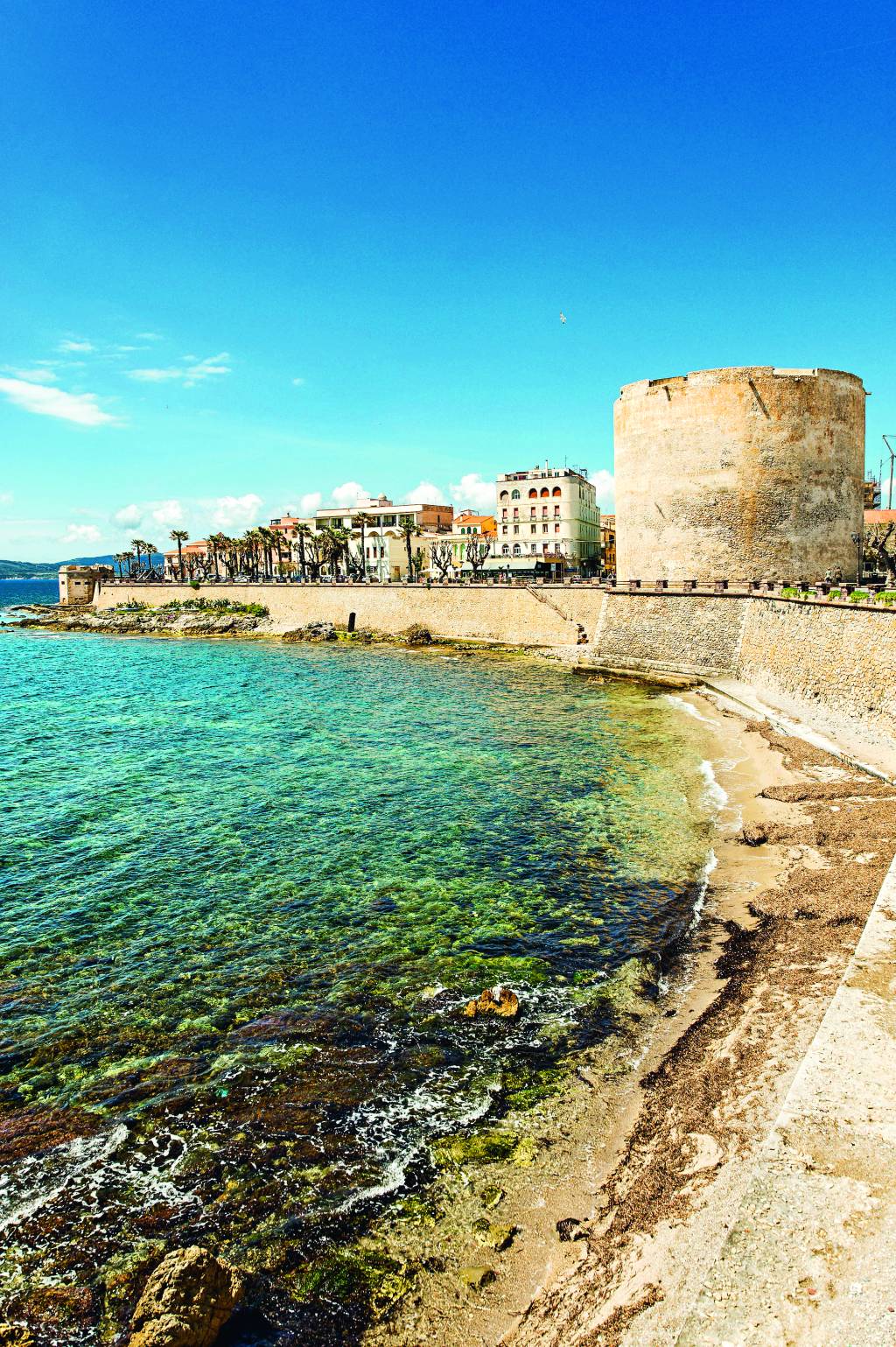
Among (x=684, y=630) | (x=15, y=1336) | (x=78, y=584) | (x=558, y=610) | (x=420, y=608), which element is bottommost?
(x=15, y=1336)

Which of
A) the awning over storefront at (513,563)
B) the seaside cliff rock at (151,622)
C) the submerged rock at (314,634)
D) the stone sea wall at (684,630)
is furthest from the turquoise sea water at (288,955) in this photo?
the seaside cliff rock at (151,622)

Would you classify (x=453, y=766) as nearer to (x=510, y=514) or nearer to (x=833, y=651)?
(x=833, y=651)

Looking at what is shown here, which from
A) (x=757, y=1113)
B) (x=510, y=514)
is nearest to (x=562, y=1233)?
(x=757, y=1113)

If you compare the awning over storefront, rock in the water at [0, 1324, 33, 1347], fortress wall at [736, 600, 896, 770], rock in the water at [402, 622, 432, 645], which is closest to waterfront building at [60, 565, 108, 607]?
the awning over storefront

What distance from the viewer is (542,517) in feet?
217

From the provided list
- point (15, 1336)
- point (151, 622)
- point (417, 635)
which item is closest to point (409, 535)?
point (417, 635)

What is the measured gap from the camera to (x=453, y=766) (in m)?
19.5

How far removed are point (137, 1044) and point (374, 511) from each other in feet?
276

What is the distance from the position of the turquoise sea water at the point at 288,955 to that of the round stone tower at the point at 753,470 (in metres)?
13.0

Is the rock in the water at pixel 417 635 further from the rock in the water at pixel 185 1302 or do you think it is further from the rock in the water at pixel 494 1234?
the rock in the water at pixel 185 1302

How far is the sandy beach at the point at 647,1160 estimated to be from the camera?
493 cm

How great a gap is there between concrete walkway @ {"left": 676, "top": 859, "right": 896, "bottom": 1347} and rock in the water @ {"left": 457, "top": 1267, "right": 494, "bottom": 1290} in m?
1.74

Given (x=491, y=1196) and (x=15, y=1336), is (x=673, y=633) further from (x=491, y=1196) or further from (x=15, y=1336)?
(x=15, y=1336)

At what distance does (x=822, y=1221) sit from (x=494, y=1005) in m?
4.49
